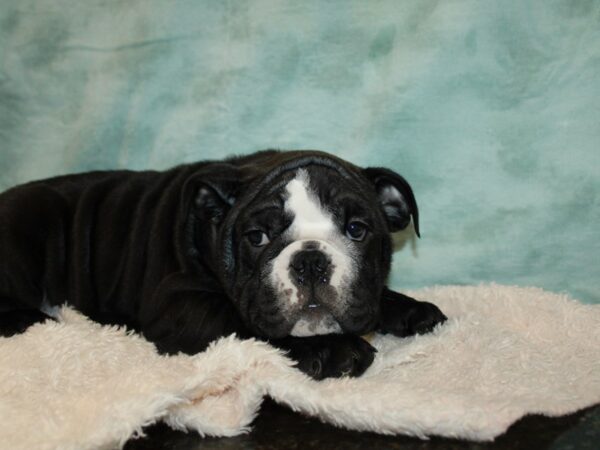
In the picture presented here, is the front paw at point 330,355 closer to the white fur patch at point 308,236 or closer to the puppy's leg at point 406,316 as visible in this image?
the white fur patch at point 308,236

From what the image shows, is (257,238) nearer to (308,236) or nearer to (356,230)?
(308,236)

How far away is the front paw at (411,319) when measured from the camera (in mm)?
4402

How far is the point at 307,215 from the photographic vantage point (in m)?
4.07

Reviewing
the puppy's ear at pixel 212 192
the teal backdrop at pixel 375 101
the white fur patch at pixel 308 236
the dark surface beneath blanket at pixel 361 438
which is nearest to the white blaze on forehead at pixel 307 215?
the white fur patch at pixel 308 236

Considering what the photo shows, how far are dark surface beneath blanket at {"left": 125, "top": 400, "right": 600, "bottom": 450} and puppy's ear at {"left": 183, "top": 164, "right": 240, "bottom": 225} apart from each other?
1253mm

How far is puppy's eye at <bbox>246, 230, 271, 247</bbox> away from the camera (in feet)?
13.5

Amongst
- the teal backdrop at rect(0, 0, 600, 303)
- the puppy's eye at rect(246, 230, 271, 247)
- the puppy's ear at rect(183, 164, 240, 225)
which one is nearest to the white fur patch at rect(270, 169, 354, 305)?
the puppy's eye at rect(246, 230, 271, 247)

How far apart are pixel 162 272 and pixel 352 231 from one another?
108 centimetres

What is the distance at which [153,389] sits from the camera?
125 inches

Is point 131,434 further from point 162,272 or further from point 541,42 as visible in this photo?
point 541,42

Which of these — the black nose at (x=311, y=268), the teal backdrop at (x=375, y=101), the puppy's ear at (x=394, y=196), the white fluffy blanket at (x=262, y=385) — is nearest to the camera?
the white fluffy blanket at (x=262, y=385)

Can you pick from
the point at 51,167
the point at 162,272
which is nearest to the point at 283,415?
the point at 162,272

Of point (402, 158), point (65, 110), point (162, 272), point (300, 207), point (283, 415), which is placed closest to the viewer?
point (283, 415)

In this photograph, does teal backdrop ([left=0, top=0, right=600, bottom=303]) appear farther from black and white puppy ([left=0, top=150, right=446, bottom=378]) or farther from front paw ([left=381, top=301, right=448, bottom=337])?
front paw ([left=381, top=301, right=448, bottom=337])
